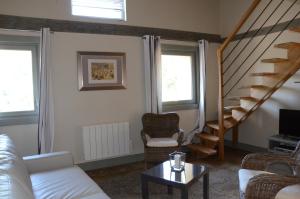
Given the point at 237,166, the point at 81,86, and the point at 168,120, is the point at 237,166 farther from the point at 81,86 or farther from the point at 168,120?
the point at 81,86

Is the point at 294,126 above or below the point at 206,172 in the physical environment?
above

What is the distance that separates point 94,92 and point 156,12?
1.83 metres

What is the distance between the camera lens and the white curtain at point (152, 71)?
182 inches

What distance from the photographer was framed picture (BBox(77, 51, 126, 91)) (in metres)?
4.20

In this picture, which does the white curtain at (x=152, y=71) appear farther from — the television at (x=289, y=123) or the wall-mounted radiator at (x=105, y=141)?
the television at (x=289, y=123)

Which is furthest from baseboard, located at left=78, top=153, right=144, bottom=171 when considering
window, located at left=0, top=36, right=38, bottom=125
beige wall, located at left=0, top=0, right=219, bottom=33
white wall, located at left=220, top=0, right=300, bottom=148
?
beige wall, located at left=0, top=0, right=219, bottom=33

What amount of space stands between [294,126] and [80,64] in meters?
3.47

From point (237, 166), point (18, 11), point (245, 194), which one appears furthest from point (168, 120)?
point (18, 11)

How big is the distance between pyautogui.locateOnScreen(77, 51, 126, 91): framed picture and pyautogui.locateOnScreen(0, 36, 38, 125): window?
26.4 inches

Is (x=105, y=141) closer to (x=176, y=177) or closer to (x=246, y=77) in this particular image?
(x=176, y=177)

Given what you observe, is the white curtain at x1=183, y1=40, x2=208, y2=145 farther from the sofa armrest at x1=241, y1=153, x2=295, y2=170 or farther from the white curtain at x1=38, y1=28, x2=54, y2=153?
the white curtain at x1=38, y1=28, x2=54, y2=153

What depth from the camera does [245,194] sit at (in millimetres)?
2268

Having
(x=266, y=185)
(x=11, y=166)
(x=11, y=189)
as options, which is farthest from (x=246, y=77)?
(x=11, y=189)

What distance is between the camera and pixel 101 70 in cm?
435
